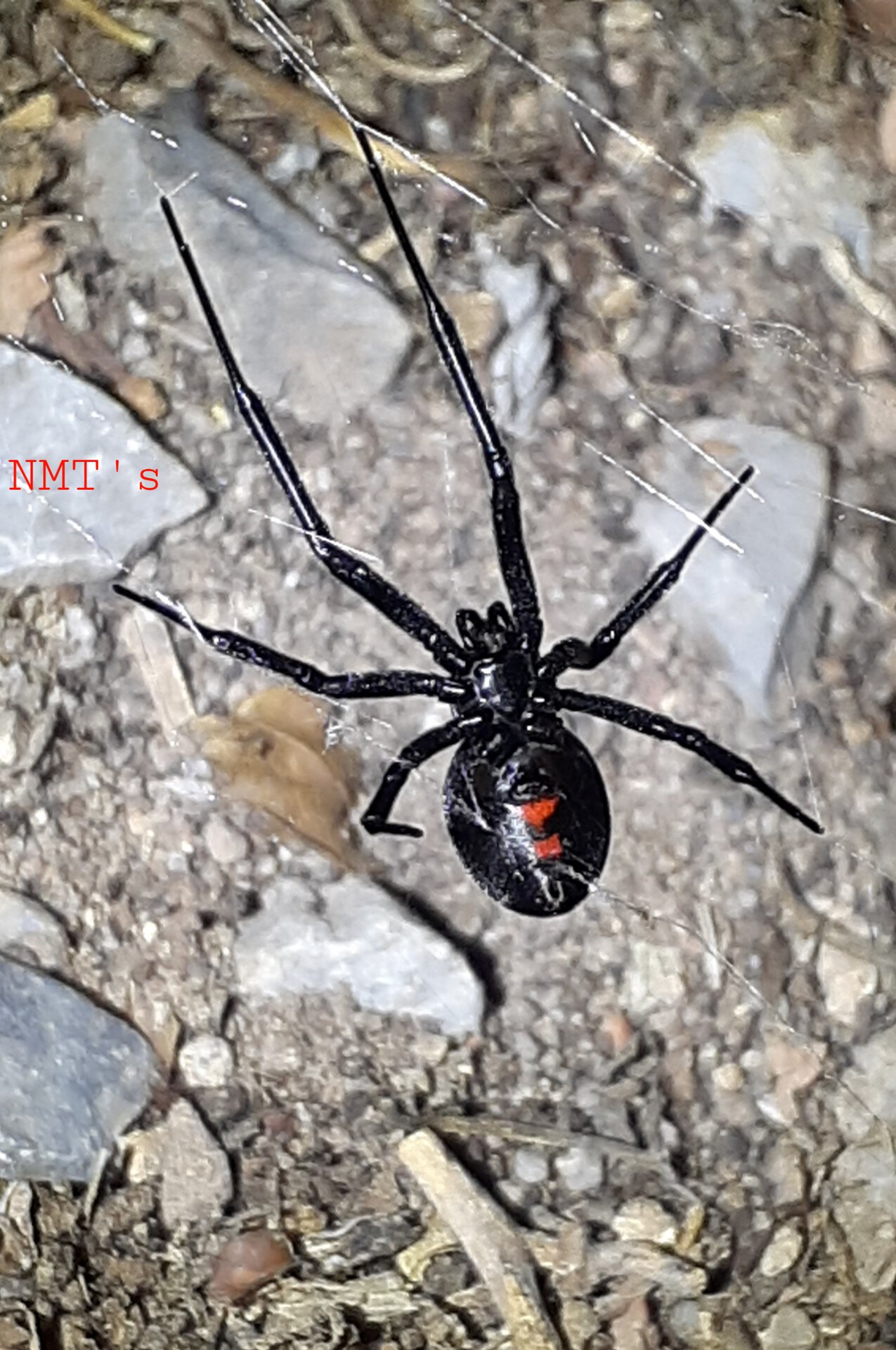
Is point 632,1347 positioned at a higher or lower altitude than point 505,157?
lower

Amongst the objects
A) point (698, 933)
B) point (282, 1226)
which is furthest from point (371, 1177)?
point (698, 933)

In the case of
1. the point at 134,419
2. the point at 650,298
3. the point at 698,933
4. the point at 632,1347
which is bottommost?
the point at 632,1347

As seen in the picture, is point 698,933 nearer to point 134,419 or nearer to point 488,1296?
point 488,1296

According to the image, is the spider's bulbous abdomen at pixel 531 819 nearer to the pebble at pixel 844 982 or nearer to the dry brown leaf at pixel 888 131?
the pebble at pixel 844 982

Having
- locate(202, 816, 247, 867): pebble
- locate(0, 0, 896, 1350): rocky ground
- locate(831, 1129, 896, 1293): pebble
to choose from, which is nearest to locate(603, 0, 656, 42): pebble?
locate(0, 0, 896, 1350): rocky ground

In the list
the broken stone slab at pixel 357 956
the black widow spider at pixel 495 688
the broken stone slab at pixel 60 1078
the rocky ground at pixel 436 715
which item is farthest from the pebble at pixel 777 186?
the broken stone slab at pixel 60 1078
